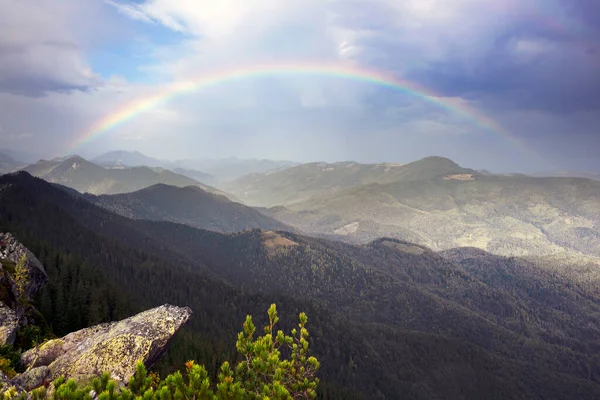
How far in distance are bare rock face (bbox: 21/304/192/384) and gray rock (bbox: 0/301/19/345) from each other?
4040 millimetres

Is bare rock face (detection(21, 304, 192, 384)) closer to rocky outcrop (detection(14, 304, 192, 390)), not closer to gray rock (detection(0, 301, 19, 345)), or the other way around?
rocky outcrop (detection(14, 304, 192, 390))

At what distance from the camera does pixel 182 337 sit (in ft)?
365

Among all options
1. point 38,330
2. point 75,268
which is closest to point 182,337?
point 75,268

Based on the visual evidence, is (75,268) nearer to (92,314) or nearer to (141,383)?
(92,314)

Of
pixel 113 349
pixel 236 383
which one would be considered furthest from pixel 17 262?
pixel 236 383

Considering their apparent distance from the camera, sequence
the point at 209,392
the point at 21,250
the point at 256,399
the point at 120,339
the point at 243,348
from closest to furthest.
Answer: the point at 209,392 → the point at 256,399 → the point at 243,348 → the point at 120,339 → the point at 21,250

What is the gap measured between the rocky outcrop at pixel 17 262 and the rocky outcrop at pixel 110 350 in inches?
925

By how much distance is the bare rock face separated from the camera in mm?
30250

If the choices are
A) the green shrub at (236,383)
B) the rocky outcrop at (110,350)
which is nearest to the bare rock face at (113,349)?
the rocky outcrop at (110,350)

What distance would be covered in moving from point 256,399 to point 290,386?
436 centimetres

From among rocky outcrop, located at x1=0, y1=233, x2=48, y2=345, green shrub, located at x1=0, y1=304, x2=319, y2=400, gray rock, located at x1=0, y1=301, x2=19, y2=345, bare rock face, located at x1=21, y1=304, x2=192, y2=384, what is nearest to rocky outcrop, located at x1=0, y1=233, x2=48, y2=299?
rocky outcrop, located at x1=0, y1=233, x2=48, y2=345

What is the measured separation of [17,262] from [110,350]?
3762 cm

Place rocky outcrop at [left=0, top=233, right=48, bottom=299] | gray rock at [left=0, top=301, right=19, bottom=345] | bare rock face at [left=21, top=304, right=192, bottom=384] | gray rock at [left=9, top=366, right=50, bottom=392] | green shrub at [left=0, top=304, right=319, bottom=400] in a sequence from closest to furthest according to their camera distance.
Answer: green shrub at [left=0, top=304, right=319, bottom=400], gray rock at [left=9, top=366, right=50, bottom=392], bare rock face at [left=21, top=304, right=192, bottom=384], gray rock at [left=0, top=301, right=19, bottom=345], rocky outcrop at [left=0, top=233, right=48, bottom=299]

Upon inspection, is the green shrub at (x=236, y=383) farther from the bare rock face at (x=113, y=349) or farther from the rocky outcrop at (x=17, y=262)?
the rocky outcrop at (x=17, y=262)
